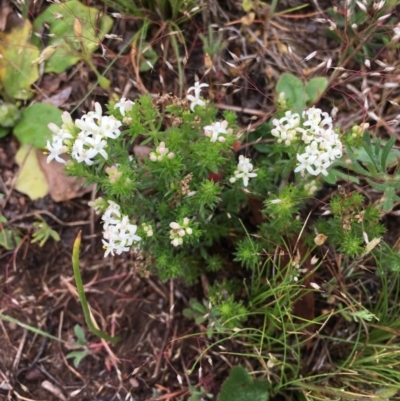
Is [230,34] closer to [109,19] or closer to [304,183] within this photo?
[109,19]

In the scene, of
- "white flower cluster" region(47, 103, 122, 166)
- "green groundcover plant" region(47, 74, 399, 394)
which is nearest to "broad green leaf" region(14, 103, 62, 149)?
"green groundcover plant" region(47, 74, 399, 394)

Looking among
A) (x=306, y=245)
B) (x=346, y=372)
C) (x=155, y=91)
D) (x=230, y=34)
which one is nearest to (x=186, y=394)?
(x=346, y=372)

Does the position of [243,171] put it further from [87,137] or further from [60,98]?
[60,98]

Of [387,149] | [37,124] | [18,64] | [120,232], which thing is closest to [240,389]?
[120,232]

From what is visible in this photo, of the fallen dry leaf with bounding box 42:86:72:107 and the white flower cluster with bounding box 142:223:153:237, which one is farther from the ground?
the fallen dry leaf with bounding box 42:86:72:107

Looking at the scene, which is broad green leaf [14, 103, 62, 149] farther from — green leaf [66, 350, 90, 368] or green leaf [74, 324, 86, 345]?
green leaf [66, 350, 90, 368]
